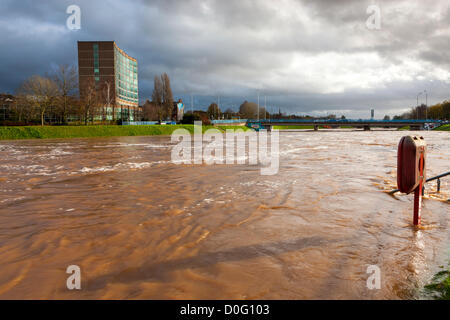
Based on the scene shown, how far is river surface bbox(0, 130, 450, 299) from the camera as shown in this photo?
3811 millimetres

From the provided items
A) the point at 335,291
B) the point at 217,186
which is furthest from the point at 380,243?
the point at 217,186

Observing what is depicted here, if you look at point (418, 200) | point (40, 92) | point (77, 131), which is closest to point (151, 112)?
point (40, 92)

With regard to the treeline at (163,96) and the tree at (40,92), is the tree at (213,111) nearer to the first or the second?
the treeline at (163,96)

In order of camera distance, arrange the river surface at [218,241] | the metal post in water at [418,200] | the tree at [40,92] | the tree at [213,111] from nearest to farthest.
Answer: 1. the river surface at [218,241]
2. the metal post in water at [418,200]
3. the tree at [40,92]
4. the tree at [213,111]

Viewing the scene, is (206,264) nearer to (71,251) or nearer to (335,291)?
(335,291)

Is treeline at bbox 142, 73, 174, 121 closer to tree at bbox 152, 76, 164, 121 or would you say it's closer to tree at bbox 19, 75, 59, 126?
tree at bbox 152, 76, 164, 121

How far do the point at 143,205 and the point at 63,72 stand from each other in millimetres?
52029

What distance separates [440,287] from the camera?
11.9 feet

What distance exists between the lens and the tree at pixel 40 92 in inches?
1869

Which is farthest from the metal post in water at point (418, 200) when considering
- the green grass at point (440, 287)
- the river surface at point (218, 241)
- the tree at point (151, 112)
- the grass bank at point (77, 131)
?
the tree at point (151, 112)

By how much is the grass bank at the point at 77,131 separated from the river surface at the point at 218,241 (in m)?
37.1

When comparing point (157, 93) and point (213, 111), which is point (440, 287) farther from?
point (213, 111)

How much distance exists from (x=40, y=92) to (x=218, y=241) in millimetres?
53261

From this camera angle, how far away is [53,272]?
4195mm
